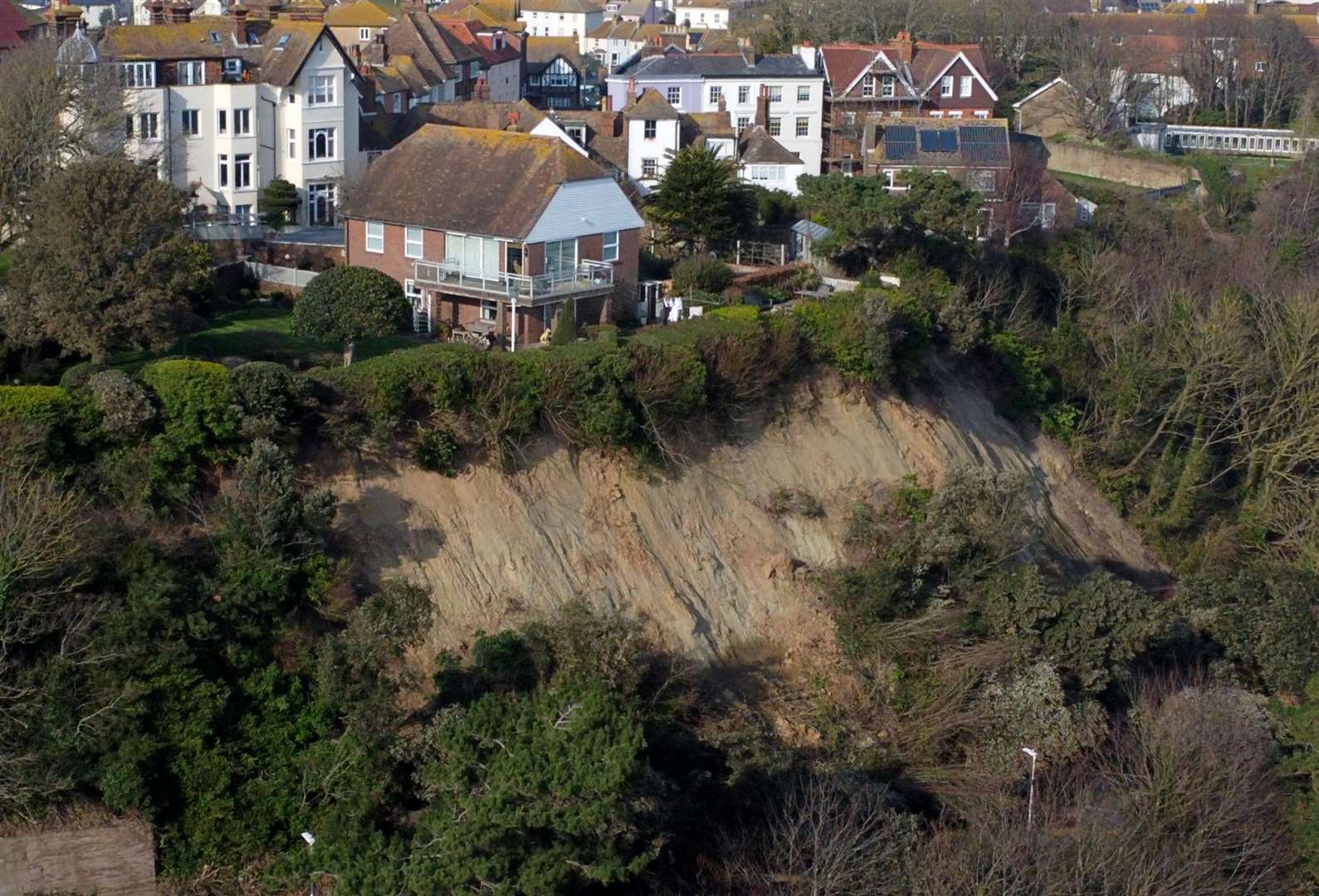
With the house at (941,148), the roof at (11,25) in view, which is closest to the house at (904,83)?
the house at (941,148)

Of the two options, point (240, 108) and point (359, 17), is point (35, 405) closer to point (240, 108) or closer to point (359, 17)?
point (240, 108)

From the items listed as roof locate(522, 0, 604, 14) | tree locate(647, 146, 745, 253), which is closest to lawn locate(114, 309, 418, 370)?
tree locate(647, 146, 745, 253)

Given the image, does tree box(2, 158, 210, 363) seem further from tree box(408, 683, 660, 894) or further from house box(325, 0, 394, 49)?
house box(325, 0, 394, 49)

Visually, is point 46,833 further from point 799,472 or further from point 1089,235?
point 1089,235

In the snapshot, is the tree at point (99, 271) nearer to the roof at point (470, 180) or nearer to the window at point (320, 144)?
the roof at point (470, 180)

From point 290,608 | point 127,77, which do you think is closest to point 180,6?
point 127,77
